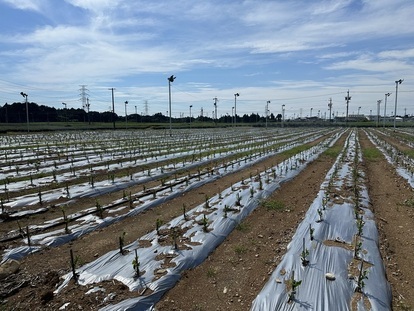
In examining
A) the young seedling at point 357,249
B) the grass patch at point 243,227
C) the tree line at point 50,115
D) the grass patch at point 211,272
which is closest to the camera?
the grass patch at point 211,272

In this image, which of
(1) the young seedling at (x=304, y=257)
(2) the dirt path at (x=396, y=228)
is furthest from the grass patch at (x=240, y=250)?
(2) the dirt path at (x=396, y=228)

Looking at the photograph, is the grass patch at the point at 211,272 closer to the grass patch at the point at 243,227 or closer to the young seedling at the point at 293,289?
the young seedling at the point at 293,289

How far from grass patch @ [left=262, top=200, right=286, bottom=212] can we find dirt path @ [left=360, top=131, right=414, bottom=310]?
7.07 ft

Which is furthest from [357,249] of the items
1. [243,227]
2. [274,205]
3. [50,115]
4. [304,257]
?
[50,115]

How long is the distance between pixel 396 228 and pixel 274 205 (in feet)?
8.82

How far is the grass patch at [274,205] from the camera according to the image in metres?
7.61

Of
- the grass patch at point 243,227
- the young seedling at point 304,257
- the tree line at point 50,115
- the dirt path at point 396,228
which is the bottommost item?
the dirt path at point 396,228

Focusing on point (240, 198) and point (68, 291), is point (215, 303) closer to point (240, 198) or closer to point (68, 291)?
point (68, 291)

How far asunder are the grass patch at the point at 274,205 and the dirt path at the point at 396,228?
216 centimetres

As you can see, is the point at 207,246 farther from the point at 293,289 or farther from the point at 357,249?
the point at 357,249

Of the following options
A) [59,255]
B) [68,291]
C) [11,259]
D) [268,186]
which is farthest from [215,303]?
[268,186]

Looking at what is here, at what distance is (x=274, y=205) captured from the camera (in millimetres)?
7809

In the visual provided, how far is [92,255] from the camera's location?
502 centimetres

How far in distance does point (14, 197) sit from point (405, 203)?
10.6 metres
